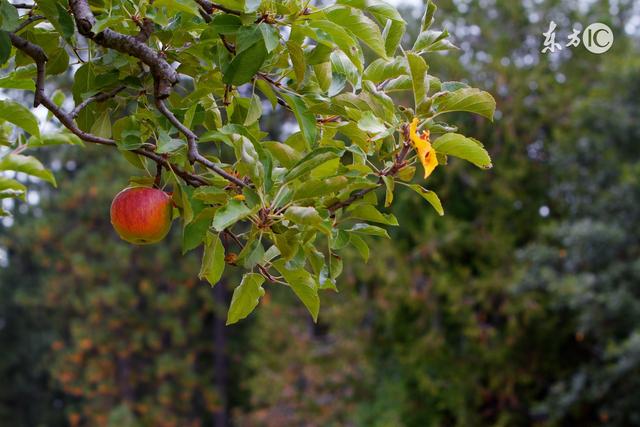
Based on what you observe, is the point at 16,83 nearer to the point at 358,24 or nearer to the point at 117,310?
the point at 358,24

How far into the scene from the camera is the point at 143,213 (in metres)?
1.04

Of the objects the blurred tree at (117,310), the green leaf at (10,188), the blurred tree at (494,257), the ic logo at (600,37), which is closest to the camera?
the green leaf at (10,188)

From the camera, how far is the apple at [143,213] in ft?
3.41

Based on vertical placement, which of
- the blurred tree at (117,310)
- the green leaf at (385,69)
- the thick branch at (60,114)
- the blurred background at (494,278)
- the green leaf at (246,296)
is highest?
the green leaf at (385,69)

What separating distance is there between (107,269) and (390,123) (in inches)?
298

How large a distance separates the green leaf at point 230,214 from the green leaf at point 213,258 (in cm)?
13

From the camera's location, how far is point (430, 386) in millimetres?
5363

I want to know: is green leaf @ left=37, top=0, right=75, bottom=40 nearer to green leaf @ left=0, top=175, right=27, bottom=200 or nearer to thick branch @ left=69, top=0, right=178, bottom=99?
thick branch @ left=69, top=0, right=178, bottom=99

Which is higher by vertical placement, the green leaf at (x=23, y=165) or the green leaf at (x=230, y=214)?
the green leaf at (x=230, y=214)

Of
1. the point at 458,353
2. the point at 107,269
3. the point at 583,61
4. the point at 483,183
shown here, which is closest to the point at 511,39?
the point at 583,61

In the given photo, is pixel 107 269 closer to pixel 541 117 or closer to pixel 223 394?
pixel 223 394

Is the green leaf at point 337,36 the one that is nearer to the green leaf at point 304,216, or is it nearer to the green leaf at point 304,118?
the green leaf at point 304,118

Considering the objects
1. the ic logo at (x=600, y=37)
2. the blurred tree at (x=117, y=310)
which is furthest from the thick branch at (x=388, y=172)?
the blurred tree at (x=117, y=310)

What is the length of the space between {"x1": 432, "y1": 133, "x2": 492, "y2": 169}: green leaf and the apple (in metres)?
0.35
